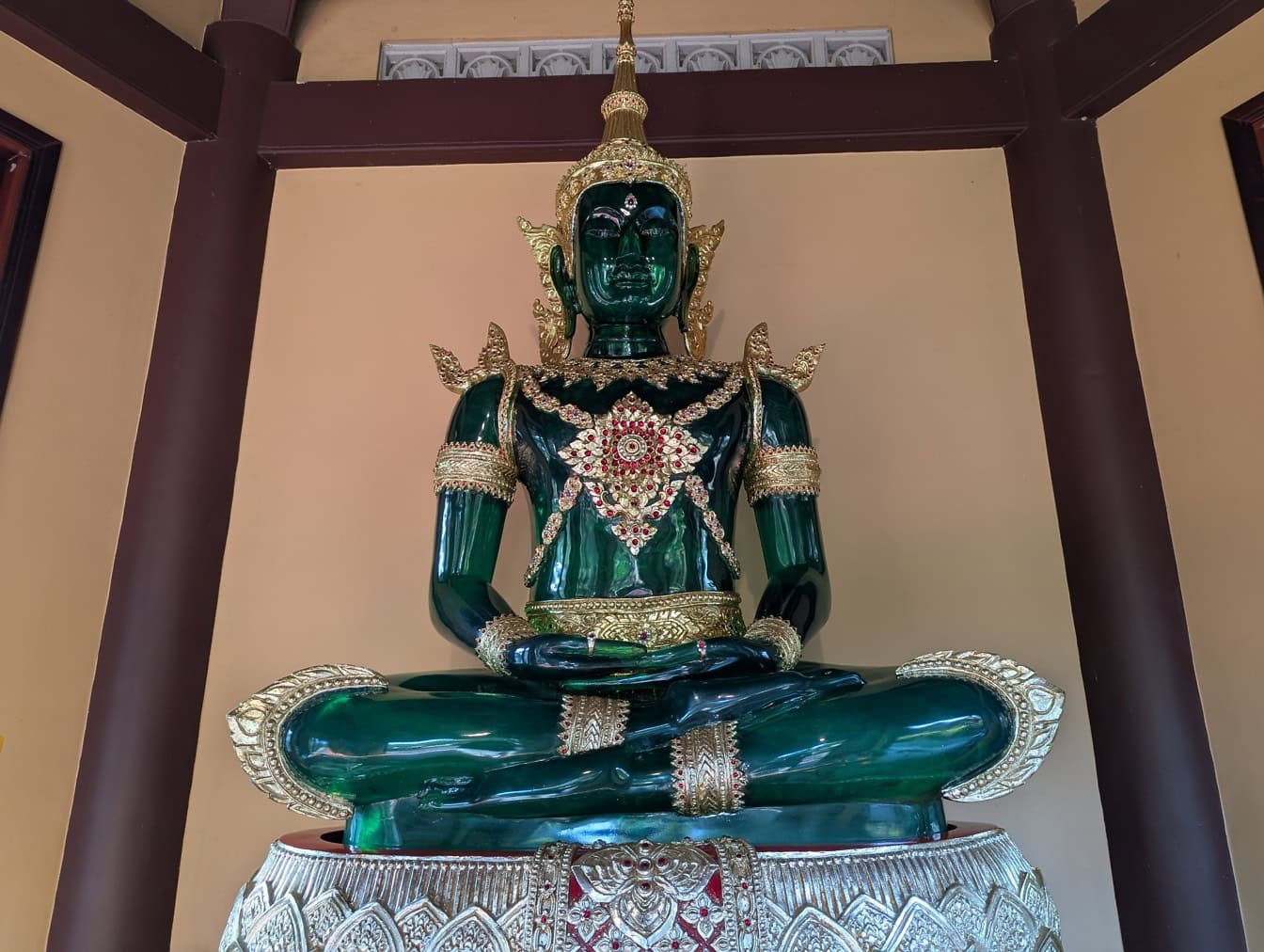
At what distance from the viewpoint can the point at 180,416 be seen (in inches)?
89.1

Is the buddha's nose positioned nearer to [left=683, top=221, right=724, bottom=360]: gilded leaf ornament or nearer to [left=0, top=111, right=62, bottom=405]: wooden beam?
[left=683, top=221, right=724, bottom=360]: gilded leaf ornament

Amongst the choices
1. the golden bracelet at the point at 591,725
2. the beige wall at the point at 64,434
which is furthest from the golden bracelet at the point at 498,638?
the beige wall at the point at 64,434

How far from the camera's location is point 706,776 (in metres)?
1.28

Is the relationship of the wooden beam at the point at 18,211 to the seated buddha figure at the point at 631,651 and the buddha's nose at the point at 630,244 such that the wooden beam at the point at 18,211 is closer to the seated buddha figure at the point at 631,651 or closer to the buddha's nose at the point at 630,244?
the seated buddha figure at the point at 631,651

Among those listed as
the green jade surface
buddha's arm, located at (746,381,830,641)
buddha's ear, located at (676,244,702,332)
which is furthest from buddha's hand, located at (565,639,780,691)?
buddha's ear, located at (676,244,702,332)

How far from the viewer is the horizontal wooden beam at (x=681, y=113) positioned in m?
2.50

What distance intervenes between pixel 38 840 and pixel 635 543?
128cm

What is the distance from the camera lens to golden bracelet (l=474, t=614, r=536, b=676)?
5.28 feet

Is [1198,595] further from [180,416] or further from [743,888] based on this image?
[180,416]

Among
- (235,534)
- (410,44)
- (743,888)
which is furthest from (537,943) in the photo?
(410,44)

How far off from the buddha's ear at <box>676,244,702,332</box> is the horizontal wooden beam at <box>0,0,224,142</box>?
1.21 metres

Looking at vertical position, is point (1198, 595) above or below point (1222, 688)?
above

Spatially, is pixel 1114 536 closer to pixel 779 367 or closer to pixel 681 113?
pixel 779 367

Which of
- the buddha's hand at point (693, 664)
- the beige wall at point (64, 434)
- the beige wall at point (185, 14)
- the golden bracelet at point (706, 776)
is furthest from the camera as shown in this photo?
the beige wall at point (185, 14)
